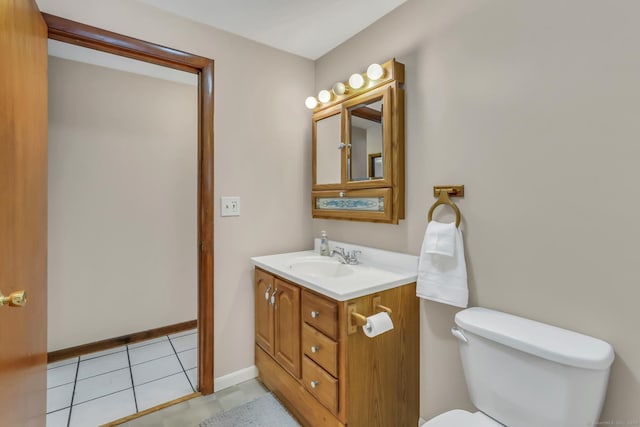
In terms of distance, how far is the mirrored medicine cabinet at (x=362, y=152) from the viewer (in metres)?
1.57

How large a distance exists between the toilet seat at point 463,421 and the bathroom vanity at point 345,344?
323 millimetres

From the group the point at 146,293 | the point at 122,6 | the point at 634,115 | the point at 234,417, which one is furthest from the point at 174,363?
the point at 634,115

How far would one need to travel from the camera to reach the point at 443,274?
4.34 ft

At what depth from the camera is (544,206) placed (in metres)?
1.09

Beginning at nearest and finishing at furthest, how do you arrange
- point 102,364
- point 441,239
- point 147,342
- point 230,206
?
point 441,239 < point 230,206 < point 102,364 < point 147,342

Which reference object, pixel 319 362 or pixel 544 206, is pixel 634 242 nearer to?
pixel 544 206

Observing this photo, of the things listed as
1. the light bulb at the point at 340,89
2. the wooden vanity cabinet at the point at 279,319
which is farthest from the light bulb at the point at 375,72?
the wooden vanity cabinet at the point at 279,319

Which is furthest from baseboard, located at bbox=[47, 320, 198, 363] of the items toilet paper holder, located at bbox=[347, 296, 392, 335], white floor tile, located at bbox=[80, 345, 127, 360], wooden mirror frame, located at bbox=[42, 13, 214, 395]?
toilet paper holder, located at bbox=[347, 296, 392, 335]

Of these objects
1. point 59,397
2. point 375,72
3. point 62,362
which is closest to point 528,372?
point 375,72

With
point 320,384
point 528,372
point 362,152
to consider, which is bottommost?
point 320,384

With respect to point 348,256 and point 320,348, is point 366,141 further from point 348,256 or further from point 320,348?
point 320,348

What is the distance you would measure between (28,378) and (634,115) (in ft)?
7.22

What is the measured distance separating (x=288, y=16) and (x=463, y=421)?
2078 millimetres

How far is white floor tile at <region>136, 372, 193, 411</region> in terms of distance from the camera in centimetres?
176
